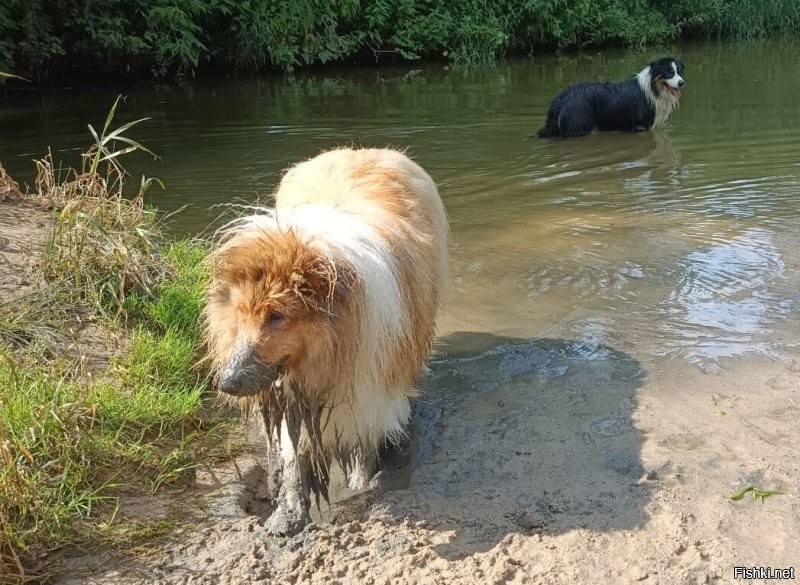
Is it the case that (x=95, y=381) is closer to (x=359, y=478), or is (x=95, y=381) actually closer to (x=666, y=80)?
(x=359, y=478)

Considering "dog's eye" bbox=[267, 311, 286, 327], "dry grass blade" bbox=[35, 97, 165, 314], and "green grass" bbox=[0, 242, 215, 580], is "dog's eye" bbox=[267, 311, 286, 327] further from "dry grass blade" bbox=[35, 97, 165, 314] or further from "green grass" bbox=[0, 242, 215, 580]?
"dry grass blade" bbox=[35, 97, 165, 314]

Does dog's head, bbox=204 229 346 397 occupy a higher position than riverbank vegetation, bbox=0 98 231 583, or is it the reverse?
A: dog's head, bbox=204 229 346 397

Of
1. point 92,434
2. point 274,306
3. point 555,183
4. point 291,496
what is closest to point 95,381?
point 92,434

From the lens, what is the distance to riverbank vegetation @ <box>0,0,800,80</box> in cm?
1528

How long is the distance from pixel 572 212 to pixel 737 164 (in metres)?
2.65

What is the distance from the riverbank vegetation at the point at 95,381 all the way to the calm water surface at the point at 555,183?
1.68 m

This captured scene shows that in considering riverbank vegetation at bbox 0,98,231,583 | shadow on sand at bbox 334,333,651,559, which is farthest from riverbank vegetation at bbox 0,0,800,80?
shadow on sand at bbox 334,333,651,559

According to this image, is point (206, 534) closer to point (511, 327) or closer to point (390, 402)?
point (390, 402)

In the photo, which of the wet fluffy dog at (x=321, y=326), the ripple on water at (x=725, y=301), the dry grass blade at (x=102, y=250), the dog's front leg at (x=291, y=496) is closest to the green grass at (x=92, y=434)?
the dry grass blade at (x=102, y=250)

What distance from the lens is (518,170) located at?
8.73 meters

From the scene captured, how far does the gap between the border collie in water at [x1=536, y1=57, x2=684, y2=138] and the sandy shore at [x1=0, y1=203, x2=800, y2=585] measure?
686 cm

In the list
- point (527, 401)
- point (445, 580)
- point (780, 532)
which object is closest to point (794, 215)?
point (527, 401)

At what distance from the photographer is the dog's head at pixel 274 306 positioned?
261 centimetres

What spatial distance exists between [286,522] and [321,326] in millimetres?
858
